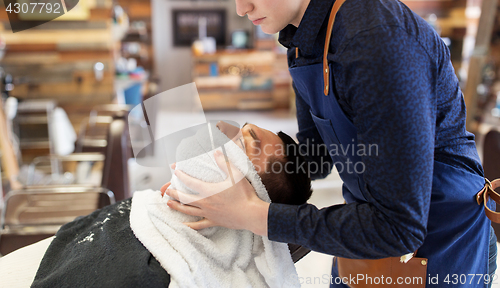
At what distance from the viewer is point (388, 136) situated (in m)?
0.59

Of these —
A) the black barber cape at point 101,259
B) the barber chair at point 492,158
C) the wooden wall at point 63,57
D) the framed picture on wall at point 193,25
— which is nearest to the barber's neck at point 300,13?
the black barber cape at point 101,259

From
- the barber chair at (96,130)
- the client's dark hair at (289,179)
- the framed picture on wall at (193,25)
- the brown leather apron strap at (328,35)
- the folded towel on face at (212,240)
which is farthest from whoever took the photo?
the framed picture on wall at (193,25)

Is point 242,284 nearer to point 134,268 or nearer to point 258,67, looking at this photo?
point 134,268

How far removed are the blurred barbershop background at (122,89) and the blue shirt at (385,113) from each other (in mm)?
429

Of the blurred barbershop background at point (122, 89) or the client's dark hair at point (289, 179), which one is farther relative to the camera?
the blurred barbershop background at point (122, 89)

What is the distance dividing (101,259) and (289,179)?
0.56m

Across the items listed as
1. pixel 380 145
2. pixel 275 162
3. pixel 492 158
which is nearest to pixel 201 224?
pixel 275 162

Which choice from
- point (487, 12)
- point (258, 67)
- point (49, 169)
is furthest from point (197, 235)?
point (258, 67)

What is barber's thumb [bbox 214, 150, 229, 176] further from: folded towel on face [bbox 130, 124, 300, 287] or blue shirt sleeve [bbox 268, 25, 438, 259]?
blue shirt sleeve [bbox 268, 25, 438, 259]

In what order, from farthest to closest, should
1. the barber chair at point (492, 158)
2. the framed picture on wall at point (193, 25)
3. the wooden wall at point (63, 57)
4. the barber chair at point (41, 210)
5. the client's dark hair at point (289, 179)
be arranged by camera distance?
the framed picture on wall at point (193, 25) → the wooden wall at point (63, 57) → the barber chair at point (41, 210) → the barber chair at point (492, 158) → the client's dark hair at point (289, 179)

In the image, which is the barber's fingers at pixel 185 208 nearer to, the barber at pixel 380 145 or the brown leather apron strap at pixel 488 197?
the barber at pixel 380 145

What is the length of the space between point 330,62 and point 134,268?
0.66 metres

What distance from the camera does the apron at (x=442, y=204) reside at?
30.0 inches

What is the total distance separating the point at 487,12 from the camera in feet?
11.7
